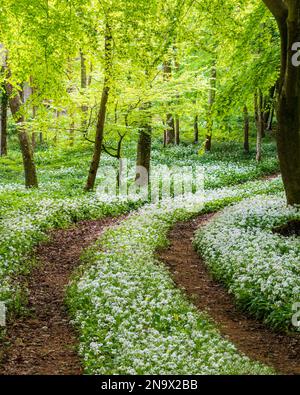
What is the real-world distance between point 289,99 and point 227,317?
757 cm

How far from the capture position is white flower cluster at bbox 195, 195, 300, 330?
32.5 ft

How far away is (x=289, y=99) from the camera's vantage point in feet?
Result: 47.3

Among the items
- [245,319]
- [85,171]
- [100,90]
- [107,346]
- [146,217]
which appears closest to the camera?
[107,346]

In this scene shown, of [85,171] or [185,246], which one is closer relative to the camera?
[185,246]

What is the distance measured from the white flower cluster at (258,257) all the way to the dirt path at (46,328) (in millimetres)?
3976

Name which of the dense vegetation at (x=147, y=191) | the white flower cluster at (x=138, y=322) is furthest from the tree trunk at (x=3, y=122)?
the white flower cluster at (x=138, y=322)

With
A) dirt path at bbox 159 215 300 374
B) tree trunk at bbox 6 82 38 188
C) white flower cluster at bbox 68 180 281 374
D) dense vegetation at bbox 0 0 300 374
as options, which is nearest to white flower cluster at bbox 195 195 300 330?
dense vegetation at bbox 0 0 300 374

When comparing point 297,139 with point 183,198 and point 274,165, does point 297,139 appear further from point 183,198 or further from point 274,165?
point 274,165

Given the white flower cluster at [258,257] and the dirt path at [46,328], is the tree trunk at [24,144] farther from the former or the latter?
the white flower cluster at [258,257]

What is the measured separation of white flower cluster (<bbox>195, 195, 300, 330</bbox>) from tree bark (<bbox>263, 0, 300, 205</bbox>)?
127cm

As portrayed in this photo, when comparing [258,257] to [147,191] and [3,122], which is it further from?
[3,122]

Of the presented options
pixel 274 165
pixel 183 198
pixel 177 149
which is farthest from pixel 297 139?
pixel 177 149

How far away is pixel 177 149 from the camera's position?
3797 cm

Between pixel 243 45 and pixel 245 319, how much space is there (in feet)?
33.6
